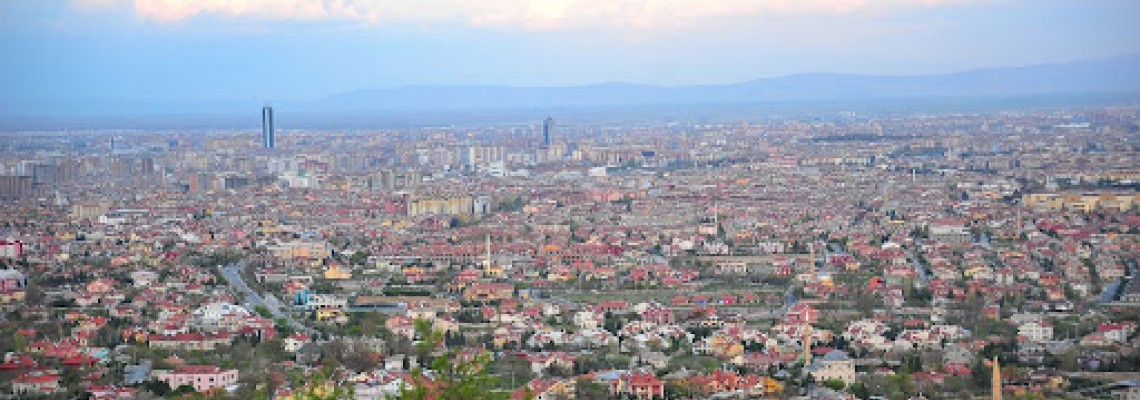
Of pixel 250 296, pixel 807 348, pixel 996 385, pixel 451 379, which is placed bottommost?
pixel 250 296

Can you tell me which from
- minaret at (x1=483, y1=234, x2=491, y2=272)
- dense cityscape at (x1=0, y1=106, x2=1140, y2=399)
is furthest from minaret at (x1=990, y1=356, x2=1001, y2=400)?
minaret at (x1=483, y1=234, x2=491, y2=272)

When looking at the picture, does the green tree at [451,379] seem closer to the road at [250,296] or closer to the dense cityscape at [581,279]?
the dense cityscape at [581,279]

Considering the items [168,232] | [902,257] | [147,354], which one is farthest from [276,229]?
[147,354]

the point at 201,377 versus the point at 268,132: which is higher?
the point at 268,132

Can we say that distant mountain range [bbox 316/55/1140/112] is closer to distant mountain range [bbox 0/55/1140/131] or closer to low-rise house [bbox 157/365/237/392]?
distant mountain range [bbox 0/55/1140/131]

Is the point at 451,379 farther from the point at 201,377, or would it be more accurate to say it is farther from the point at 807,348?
the point at 807,348

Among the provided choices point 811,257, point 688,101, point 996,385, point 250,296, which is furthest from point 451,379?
point 688,101

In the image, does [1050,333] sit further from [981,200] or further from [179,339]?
[981,200]
